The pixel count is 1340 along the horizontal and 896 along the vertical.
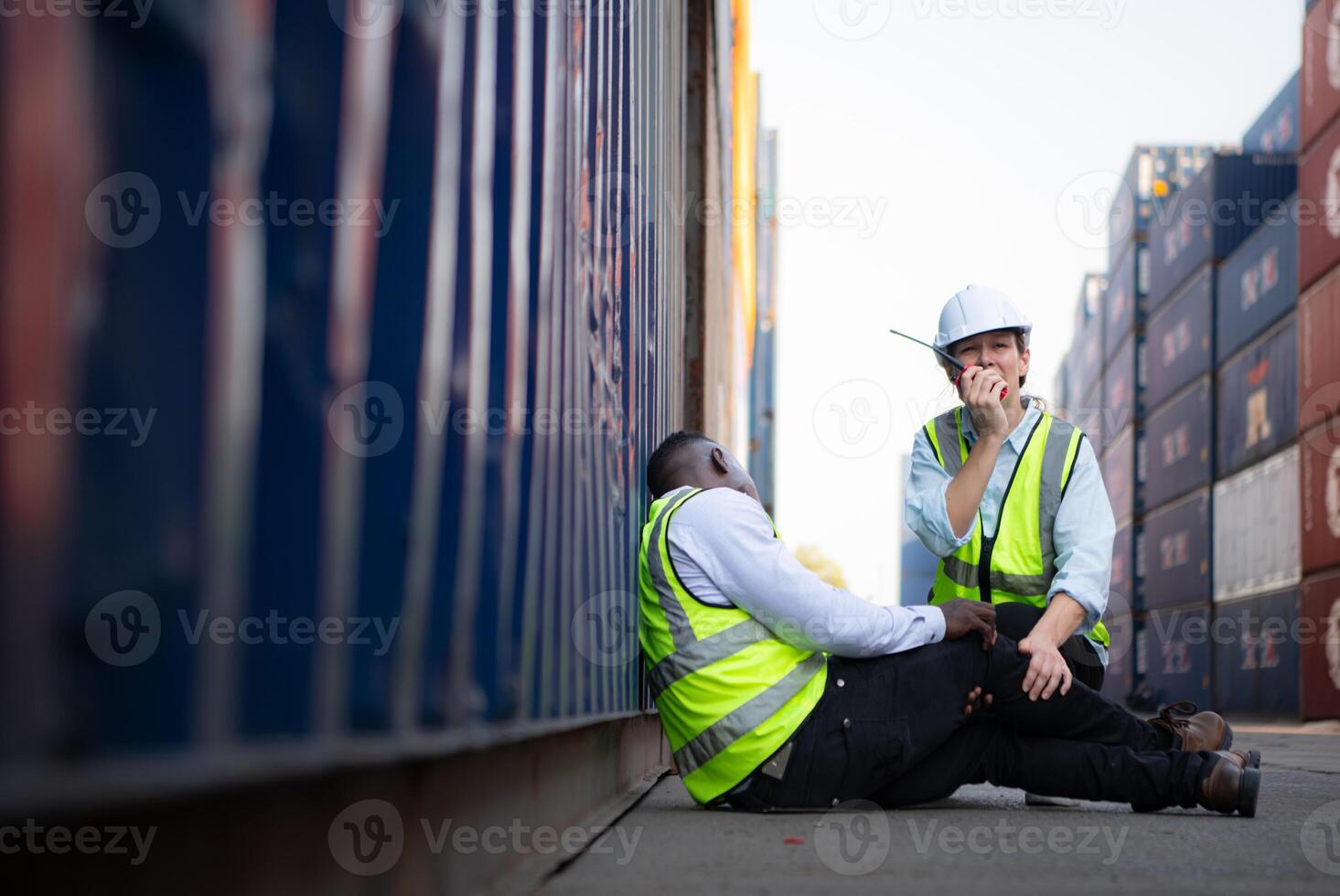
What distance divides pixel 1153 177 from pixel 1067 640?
105ft

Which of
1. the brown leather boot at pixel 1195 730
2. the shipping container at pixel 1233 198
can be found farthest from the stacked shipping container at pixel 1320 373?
the brown leather boot at pixel 1195 730

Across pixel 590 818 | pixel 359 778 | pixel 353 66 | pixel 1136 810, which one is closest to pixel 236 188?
pixel 353 66

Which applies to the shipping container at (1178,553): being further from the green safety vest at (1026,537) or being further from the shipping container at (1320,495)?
the green safety vest at (1026,537)

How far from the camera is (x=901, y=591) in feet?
137

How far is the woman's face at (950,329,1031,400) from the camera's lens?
437 centimetres

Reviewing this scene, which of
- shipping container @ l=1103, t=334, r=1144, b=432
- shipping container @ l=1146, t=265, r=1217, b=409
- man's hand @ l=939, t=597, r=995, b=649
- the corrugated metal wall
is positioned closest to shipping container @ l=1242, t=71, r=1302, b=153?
shipping container @ l=1146, t=265, r=1217, b=409

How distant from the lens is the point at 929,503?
414 cm

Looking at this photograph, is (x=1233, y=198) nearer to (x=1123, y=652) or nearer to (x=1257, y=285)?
(x=1257, y=285)

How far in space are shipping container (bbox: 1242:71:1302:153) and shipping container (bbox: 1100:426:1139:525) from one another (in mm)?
7044

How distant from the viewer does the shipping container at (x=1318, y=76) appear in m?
21.0

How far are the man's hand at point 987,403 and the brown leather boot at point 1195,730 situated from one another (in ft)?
2.95

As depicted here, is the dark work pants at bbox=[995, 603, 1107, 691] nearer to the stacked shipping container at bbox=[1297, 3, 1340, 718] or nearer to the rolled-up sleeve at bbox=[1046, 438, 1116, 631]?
the rolled-up sleeve at bbox=[1046, 438, 1116, 631]

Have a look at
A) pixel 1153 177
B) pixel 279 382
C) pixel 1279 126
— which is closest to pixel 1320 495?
pixel 1279 126

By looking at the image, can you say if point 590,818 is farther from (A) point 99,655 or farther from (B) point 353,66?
(A) point 99,655
